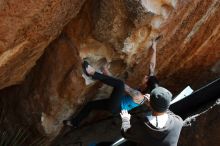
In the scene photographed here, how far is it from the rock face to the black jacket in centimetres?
134

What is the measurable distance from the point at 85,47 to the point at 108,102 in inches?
35.0

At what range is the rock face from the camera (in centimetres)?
556

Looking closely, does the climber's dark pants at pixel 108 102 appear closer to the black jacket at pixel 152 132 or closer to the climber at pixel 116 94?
the climber at pixel 116 94

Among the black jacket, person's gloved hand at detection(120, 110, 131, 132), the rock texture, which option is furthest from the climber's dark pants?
the black jacket

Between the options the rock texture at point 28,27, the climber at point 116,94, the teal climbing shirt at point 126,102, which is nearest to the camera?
the rock texture at point 28,27

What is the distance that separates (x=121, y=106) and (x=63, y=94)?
86cm

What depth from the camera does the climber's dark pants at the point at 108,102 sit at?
6125mm

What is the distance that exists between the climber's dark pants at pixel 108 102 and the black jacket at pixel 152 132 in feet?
4.13

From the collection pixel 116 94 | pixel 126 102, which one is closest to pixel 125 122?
pixel 116 94

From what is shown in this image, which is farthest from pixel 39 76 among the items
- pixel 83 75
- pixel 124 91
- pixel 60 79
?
pixel 124 91

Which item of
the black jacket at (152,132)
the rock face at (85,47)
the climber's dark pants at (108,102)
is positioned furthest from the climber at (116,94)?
the black jacket at (152,132)

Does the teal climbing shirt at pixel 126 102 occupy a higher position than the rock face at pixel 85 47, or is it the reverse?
the rock face at pixel 85 47

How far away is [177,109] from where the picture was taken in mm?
6230

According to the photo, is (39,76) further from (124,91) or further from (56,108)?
(124,91)
